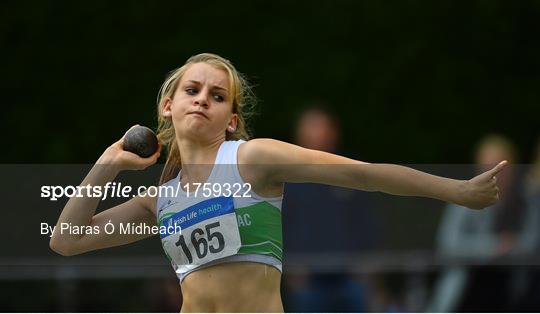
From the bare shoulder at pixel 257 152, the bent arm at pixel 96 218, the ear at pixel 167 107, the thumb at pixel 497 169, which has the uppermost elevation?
the ear at pixel 167 107

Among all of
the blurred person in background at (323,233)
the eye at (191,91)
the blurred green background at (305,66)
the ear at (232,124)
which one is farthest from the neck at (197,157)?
the blurred green background at (305,66)

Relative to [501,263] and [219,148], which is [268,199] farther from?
[501,263]

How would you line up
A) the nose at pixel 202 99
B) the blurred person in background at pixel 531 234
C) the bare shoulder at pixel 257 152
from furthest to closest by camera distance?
the blurred person in background at pixel 531 234, the nose at pixel 202 99, the bare shoulder at pixel 257 152

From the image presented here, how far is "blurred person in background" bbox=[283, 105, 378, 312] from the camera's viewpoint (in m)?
9.09

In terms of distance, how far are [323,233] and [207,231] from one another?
377 centimetres

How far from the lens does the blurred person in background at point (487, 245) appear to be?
8.99 m

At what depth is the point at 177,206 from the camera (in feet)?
18.6

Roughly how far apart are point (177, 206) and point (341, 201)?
3.67 m

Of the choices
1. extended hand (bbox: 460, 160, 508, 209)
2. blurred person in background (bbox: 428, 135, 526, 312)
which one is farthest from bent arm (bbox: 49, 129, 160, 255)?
blurred person in background (bbox: 428, 135, 526, 312)

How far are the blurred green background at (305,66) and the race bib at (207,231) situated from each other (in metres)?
5.90

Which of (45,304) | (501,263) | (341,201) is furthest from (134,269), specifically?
(501,263)

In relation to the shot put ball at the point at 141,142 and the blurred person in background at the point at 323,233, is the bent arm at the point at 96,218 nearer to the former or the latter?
the shot put ball at the point at 141,142

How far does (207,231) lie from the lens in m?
5.58

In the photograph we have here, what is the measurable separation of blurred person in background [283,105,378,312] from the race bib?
3.42 meters
